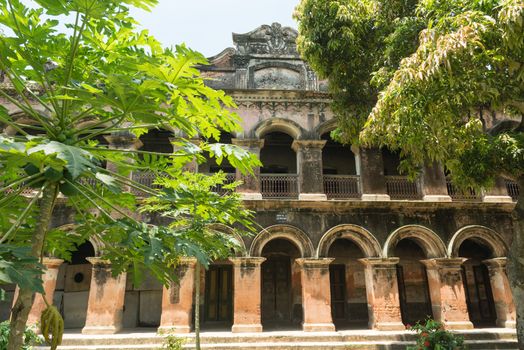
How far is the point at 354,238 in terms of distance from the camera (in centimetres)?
1103

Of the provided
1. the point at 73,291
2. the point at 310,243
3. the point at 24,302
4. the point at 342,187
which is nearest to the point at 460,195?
the point at 342,187

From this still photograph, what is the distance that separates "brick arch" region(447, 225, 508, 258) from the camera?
433 inches

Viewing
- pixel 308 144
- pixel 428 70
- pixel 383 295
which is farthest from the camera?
pixel 308 144

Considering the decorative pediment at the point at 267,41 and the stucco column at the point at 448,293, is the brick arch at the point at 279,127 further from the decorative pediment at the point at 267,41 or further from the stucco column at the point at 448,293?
the stucco column at the point at 448,293

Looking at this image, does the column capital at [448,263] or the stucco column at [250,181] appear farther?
the stucco column at [250,181]

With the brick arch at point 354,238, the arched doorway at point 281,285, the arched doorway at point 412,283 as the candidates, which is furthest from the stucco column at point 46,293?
the arched doorway at point 412,283

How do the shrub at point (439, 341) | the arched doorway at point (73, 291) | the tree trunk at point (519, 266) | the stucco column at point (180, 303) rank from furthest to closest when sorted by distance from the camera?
the arched doorway at point (73, 291)
the stucco column at point (180, 303)
the tree trunk at point (519, 266)
the shrub at point (439, 341)

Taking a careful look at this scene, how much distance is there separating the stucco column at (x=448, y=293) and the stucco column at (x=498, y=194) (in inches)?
90.4

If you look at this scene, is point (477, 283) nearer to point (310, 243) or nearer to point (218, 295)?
point (310, 243)

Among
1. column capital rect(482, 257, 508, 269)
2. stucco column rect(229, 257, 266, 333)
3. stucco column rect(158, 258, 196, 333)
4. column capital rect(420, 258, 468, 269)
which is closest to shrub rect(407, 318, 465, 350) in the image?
column capital rect(420, 258, 468, 269)

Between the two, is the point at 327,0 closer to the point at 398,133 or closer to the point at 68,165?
the point at 398,133

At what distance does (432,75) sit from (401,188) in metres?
6.74

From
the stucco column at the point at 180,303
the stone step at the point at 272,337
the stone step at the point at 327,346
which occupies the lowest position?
the stone step at the point at 327,346

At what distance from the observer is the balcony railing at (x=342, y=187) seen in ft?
38.3
